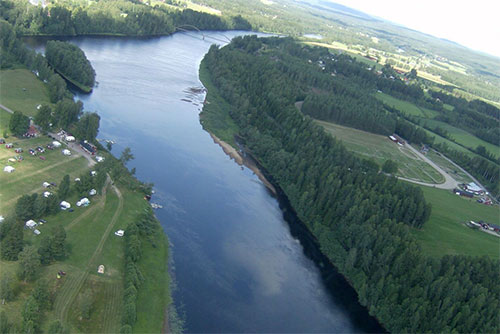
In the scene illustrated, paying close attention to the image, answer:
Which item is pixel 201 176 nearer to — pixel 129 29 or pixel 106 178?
pixel 106 178

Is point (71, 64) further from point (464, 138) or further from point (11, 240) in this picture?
point (464, 138)

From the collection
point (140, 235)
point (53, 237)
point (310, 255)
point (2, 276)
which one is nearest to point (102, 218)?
point (140, 235)

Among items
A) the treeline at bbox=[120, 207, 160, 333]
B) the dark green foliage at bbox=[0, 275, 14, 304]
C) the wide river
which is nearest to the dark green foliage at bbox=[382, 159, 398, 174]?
the wide river

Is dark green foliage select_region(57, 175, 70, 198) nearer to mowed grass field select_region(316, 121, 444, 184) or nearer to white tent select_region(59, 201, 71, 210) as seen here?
white tent select_region(59, 201, 71, 210)

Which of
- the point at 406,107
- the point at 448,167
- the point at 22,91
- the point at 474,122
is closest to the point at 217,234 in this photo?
the point at 22,91

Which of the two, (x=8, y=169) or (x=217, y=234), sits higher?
(x=8, y=169)

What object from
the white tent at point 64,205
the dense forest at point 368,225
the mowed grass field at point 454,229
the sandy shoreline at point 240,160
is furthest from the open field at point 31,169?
the mowed grass field at point 454,229
